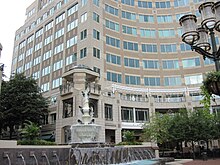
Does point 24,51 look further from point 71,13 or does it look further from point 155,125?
point 155,125

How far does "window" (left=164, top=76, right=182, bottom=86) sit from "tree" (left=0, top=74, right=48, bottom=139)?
2337cm

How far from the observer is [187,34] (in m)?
8.80

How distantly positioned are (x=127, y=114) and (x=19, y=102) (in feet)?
56.2

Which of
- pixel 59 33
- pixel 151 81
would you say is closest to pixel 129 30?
pixel 151 81

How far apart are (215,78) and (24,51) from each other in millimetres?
51431

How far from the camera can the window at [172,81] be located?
142 ft

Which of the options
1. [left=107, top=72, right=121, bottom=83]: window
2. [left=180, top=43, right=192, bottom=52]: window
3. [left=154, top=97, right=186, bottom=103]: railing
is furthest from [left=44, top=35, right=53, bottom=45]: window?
[left=180, top=43, right=192, bottom=52]: window

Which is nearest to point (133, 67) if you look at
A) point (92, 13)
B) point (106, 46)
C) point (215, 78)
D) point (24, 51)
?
point (106, 46)

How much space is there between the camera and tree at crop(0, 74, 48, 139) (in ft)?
Result: 105

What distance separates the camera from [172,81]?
43.6m

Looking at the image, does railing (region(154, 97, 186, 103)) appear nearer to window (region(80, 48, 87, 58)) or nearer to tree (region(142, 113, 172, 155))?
tree (region(142, 113, 172, 155))

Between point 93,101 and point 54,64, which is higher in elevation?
point 54,64

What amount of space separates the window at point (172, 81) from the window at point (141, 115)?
7576 millimetres

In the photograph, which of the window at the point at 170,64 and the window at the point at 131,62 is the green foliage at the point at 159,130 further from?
the window at the point at 170,64
